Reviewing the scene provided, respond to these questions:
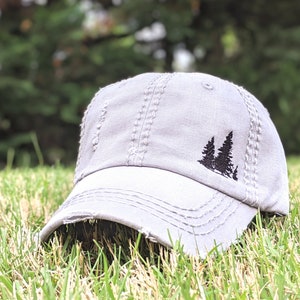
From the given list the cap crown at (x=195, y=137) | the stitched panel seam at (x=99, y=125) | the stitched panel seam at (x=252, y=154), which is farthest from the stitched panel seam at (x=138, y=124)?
the stitched panel seam at (x=252, y=154)

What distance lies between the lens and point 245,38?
712 cm

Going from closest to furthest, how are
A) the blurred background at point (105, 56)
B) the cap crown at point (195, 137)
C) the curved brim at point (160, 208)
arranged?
the curved brim at point (160, 208)
the cap crown at point (195, 137)
the blurred background at point (105, 56)

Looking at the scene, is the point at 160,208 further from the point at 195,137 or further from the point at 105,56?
the point at 105,56

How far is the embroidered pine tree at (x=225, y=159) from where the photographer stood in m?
1.23

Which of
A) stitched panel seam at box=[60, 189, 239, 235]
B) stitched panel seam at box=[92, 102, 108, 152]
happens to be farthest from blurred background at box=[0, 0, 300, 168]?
stitched panel seam at box=[60, 189, 239, 235]

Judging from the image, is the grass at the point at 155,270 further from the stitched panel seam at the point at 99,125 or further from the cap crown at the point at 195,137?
the stitched panel seam at the point at 99,125

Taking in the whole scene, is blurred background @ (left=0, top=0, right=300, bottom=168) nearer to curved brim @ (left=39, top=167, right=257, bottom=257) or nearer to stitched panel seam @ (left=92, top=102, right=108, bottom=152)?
stitched panel seam @ (left=92, top=102, right=108, bottom=152)

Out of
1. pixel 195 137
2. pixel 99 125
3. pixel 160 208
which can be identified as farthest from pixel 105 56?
pixel 160 208

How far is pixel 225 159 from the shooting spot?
1.25m

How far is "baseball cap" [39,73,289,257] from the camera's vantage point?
3.49 ft

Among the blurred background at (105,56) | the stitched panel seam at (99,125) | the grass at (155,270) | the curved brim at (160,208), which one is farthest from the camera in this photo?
the blurred background at (105,56)

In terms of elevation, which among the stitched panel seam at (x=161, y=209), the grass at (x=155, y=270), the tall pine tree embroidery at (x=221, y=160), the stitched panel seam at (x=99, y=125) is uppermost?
the stitched panel seam at (x=99, y=125)

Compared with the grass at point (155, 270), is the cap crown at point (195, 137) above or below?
above

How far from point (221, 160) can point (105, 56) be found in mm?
5088
